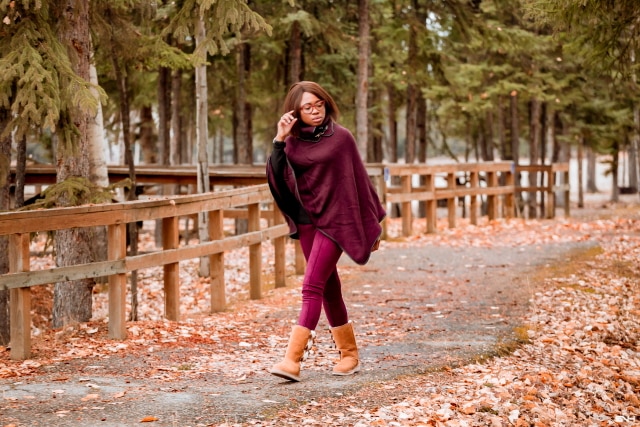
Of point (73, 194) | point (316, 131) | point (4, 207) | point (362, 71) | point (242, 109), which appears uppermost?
point (362, 71)

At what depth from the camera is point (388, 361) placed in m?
6.89

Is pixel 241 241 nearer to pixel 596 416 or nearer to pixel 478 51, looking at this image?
pixel 596 416

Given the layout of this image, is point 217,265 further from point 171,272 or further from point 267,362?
point 267,362

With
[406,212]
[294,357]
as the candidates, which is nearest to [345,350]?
[294,357]

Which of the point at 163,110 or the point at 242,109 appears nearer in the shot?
the point at 242,109

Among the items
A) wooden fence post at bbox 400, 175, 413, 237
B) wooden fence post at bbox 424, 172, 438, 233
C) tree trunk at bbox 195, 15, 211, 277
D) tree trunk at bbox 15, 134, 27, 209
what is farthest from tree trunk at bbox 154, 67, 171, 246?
tree trunk at bbox 15, 134, 27, 209

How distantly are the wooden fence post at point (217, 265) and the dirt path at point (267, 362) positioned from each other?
0.37 m

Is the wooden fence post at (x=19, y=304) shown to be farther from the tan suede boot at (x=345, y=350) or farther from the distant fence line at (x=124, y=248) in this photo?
the tan suede boot at (x=345, y=350)

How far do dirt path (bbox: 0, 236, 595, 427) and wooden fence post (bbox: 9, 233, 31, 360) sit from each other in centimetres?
35

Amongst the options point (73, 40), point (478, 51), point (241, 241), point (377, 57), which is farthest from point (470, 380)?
point (478, 51)

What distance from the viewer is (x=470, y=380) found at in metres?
6.28

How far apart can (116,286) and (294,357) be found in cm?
237

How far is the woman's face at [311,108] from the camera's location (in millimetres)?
5953

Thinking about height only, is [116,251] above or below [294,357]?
above
